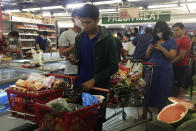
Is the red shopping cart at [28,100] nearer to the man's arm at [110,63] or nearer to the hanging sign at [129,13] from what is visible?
the man's arm at [110,63]

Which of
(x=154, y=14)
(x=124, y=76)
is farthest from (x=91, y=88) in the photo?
(x=154, y=14)

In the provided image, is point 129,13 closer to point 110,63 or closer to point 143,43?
point 143,43

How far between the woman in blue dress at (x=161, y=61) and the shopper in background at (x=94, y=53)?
5.32 ft

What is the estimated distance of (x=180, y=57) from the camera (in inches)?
166

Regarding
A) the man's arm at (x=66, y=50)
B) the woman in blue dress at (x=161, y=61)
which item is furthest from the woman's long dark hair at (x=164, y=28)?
the man's arm at (x=66, y=50)

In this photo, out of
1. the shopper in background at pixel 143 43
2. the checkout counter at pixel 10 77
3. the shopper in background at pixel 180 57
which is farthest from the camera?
the shopper in background at pixel 143 43

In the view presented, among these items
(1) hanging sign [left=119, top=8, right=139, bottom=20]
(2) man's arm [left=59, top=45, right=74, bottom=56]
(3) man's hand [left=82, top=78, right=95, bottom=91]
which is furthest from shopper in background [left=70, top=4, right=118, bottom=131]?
(1) hanging sign [left=119, top=8, right=139, bottom=20]

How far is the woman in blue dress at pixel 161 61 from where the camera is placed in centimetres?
329

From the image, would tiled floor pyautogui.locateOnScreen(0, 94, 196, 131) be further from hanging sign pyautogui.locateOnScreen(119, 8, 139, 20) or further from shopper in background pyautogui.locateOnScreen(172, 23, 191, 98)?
hanging sign pyautogui.locateOnScreen(119, 8, 139, 20)

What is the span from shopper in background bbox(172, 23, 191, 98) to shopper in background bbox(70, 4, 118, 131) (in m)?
2.78

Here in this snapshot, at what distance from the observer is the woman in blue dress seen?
3285 millimetres

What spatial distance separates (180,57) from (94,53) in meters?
2.96

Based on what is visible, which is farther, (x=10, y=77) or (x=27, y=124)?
(x=10, y=77)

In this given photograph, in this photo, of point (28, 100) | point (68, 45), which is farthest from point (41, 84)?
point (68, 45)
